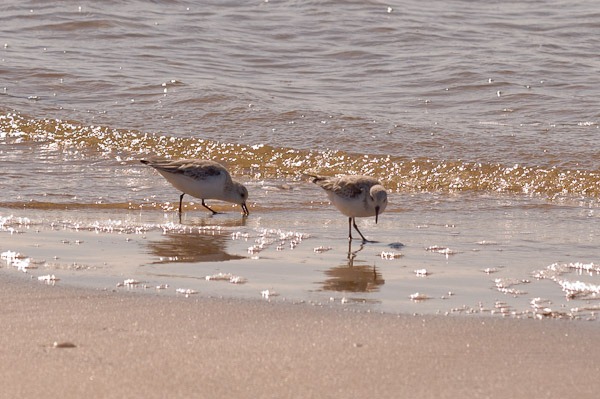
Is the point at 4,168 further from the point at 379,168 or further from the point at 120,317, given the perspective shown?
the point at 120,317

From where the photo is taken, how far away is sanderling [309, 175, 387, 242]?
7730mm

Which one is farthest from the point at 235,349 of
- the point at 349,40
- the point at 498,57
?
the point at 349,40

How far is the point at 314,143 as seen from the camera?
463 inches

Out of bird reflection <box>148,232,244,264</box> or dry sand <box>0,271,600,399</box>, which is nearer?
dry sand <box>0,271,600,399</box>

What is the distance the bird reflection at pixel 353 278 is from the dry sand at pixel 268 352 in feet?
1.87

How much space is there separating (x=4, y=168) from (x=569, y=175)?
546 cm

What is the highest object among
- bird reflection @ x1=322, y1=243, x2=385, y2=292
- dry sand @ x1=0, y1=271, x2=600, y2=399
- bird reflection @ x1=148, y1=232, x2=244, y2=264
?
bird reflection @ x1=148, y1=232, x2=244, y2=264

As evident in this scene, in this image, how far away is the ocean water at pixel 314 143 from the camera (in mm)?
6367

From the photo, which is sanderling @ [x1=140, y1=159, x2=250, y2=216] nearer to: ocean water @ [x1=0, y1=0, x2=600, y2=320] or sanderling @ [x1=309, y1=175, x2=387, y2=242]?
ocean water @ [x1=0, y1=0, x2=600, y2=320]

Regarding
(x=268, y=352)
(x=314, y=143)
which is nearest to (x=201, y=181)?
(x=314, y=143)

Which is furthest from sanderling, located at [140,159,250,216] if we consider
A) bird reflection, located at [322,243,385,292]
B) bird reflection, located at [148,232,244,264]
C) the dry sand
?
the dry sand

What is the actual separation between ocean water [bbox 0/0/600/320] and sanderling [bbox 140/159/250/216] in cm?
22

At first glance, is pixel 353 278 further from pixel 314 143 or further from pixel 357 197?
pixel 314 143

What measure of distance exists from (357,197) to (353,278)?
5.24ft
